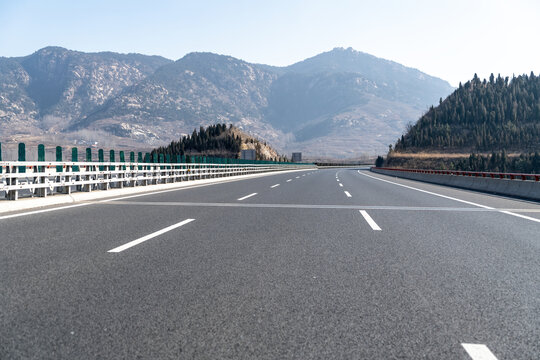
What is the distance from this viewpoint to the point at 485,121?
162125 mm

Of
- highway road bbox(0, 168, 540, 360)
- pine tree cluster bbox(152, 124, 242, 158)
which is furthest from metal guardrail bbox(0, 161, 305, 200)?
pine tree cluster bbox(152, 124, 242, 158)

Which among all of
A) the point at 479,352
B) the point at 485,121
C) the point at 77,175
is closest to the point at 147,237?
the point at 479,352

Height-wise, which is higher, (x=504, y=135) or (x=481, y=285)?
(x=504, y=135)

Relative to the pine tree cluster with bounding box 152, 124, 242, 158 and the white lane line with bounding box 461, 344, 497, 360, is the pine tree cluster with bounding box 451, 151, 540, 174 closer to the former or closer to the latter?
the pine tree cluster with bounding box 152, 124, 242, 158

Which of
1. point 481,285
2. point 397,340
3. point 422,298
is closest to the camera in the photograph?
point 397,340

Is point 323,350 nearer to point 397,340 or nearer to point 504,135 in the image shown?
point 397,340

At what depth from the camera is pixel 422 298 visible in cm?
382

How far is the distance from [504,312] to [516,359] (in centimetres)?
90

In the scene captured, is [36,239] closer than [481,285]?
No

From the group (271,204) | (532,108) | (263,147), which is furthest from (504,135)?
(271,204)

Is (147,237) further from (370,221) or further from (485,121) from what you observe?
(485,121)

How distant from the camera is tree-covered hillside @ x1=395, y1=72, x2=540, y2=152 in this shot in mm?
146500

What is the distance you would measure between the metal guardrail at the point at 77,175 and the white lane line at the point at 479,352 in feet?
33.8

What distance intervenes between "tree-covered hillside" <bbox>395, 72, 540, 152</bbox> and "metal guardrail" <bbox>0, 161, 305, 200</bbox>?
146 m
